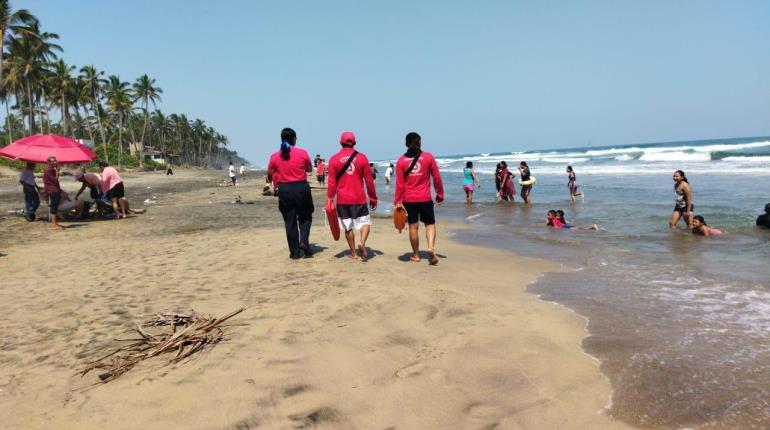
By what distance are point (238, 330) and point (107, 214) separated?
10.5 metres

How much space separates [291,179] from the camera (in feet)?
20.4

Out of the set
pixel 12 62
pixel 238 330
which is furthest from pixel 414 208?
pixel 12 62

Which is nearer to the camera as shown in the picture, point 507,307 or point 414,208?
point 507,307

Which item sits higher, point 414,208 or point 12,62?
point 12,62

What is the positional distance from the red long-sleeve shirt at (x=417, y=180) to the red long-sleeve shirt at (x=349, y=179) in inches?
15.4

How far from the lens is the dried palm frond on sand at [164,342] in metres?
3.06

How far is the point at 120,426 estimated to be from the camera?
2410 mm

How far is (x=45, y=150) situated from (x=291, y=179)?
8.33 meters

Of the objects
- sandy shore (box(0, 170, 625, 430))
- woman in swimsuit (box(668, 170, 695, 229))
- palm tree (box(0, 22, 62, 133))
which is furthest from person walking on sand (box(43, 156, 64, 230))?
palm tree (box(0, 22, 62, 133))

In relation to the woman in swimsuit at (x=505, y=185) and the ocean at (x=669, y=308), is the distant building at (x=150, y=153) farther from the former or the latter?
the ocean at (x=669, y=308)

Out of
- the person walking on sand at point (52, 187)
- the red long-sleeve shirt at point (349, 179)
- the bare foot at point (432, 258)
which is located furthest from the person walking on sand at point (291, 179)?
the person walking on sand at point (52, 187)

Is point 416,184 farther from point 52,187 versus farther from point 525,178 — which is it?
point 525,178

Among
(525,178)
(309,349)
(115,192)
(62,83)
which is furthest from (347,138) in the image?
(62,83)

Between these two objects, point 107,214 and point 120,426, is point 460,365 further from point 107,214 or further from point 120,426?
point 107,214
